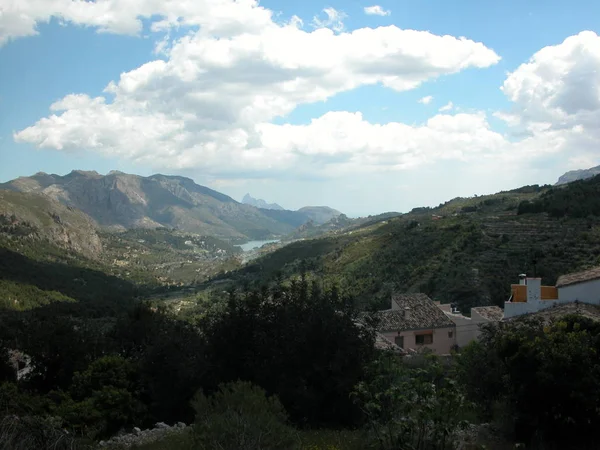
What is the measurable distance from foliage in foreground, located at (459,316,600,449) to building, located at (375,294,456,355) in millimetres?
19042

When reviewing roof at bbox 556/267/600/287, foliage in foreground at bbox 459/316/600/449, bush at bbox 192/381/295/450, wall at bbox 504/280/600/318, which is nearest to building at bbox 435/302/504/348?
wall at bbox 504/280/600/318

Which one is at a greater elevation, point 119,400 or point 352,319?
point 352,319

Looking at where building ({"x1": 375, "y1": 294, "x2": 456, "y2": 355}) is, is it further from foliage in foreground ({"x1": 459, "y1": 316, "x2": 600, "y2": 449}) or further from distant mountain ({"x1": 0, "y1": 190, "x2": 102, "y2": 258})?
distant mountain ({"x1": 0, "y1": 190, "x2": 102, "y2": 258})

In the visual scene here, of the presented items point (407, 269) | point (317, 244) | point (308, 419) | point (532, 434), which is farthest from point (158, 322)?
point (317, 244)

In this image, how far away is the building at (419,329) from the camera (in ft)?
99.5

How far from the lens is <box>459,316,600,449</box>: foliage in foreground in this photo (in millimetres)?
9453

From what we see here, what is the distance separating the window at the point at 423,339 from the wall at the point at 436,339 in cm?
18

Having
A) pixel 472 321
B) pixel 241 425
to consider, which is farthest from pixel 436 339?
pixel 241 425

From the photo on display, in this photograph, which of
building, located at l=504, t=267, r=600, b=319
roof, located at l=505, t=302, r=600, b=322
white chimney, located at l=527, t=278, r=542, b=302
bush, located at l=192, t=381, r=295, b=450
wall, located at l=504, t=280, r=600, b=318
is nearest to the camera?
bush, located at l=192, t=381, r=295, b=450

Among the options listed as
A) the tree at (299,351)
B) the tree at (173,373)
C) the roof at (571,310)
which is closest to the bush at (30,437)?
the tree at (299,351)

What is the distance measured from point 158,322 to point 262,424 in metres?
26.7

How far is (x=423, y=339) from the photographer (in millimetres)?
30922

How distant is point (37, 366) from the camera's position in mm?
25344

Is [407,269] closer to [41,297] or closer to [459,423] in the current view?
[459,423]
